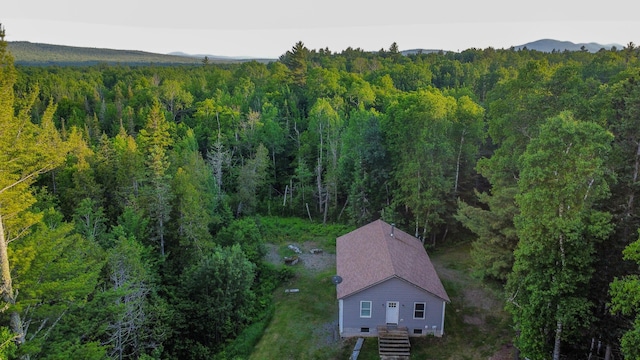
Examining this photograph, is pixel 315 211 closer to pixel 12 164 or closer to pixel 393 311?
pixel 393 311

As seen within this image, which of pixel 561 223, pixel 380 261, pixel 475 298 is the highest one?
pixel 561 223

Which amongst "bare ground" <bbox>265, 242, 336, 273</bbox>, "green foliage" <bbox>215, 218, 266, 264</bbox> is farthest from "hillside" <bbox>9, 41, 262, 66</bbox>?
"green foliage" <bbox>215, 218, 266, 264</bbox>

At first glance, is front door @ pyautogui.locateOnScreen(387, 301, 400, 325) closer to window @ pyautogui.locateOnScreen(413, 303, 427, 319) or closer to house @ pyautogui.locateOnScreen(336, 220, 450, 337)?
house @ pyautogui.locateOnScreen(336, 220, 450, 337)

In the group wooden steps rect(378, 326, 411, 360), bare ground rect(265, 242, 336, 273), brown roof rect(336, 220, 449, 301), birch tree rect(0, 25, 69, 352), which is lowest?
bare ground rect(265, 242, 336, 273)

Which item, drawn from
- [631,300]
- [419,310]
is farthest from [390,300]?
[631,300]

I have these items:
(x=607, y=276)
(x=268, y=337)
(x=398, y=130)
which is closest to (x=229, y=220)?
(x=268, y=337)

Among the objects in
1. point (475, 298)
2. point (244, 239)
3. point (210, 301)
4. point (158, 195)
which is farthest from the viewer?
point (244, 239)
